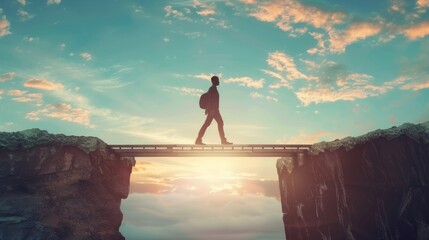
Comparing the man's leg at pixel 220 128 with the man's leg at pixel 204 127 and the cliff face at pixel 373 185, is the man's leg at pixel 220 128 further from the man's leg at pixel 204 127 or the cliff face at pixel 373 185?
A: the cliff face at pixel 373 185

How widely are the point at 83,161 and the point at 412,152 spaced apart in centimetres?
1821

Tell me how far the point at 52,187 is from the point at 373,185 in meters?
17.6

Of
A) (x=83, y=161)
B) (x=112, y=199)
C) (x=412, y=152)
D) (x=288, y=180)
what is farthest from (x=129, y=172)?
(x=412, y=152)

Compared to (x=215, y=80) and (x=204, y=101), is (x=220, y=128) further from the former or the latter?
(x=215, y=80)

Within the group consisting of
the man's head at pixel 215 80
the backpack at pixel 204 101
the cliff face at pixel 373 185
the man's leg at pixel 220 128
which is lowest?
the cliff face at pixel 373 185

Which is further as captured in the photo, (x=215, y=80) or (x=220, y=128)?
(x=220, y=128)

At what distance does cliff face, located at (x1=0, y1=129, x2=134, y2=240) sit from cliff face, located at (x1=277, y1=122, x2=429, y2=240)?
45.0ft

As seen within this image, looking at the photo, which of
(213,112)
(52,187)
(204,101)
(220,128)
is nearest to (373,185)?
(220,128)

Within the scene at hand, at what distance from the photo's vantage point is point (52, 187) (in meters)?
20.3

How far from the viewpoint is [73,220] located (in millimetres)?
20266

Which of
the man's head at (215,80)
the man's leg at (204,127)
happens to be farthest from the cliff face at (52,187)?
the man's head at (215,80)

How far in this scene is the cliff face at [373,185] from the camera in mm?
15766

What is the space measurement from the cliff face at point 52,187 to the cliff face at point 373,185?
13.7m

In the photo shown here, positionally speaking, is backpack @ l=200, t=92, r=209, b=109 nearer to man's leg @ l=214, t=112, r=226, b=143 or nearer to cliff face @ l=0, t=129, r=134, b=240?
man's leg @ l=214, t=112, r=226, b=143
